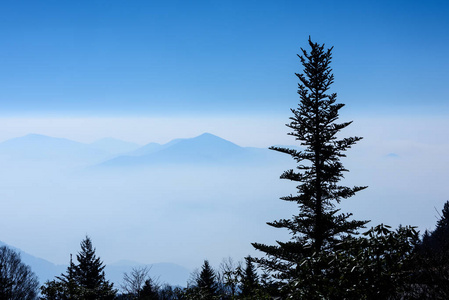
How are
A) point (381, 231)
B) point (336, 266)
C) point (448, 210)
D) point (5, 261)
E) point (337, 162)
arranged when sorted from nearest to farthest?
point (381, 231)
point (336, 266)
point (337, 162)
point (5, 261)
point (448, 210)

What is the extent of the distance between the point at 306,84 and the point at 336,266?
13.8m

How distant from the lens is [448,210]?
63969mm

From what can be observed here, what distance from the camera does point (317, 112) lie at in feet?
54.6

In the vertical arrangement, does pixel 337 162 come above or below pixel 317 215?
above

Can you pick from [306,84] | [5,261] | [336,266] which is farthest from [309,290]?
[5,261]

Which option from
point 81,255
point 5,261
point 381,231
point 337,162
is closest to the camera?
point 381,231

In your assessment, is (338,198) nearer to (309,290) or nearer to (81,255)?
(309,290)

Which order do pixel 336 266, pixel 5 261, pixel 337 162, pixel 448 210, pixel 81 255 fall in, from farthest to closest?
1. pixel 448 210
2. pixel 5 261
3. pixel 81 255
4. pixel 337 162
5. pixel 336 266

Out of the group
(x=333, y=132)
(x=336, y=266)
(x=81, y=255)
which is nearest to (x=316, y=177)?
(x=333, y=132)

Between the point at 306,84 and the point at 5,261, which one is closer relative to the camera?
the point at 306,84

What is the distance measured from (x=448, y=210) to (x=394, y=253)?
240 ft

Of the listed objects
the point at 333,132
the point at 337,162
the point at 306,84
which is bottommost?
the point at 337,162

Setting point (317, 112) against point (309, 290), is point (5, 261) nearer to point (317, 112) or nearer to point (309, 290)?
point (317, 112)

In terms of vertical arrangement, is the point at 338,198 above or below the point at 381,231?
above
